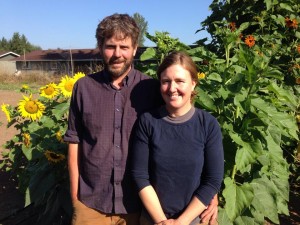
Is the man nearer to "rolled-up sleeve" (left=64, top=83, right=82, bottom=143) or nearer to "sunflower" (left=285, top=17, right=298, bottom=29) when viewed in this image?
"rolled-up sleeve" (left=64, top=83, right=82, bottom=143)

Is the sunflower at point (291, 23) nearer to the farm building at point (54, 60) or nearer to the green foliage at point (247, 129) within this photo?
the green foliage at point (247, 129)

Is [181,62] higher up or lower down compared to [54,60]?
lower down

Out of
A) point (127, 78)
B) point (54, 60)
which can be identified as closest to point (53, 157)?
point (127, 78)

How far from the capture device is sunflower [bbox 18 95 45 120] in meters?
3.47

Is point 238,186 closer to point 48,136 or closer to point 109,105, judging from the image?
point 109,105

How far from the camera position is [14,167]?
376 centimetres

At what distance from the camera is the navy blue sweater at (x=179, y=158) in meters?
1.93

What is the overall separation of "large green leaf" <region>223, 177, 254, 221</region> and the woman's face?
2.72 ft

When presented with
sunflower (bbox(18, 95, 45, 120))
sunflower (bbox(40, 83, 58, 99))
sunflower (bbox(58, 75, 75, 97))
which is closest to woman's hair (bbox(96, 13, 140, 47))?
sunflower (bbox(58, 75, 75, 97))

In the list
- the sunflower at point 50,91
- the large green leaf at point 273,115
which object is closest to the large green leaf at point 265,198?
the large green leaf at point 273,115

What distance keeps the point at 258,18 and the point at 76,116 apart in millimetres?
3082

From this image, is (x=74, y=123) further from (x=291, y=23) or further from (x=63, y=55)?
(x=63, y=55)

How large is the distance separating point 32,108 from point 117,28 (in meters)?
1.75

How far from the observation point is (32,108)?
137 inches
